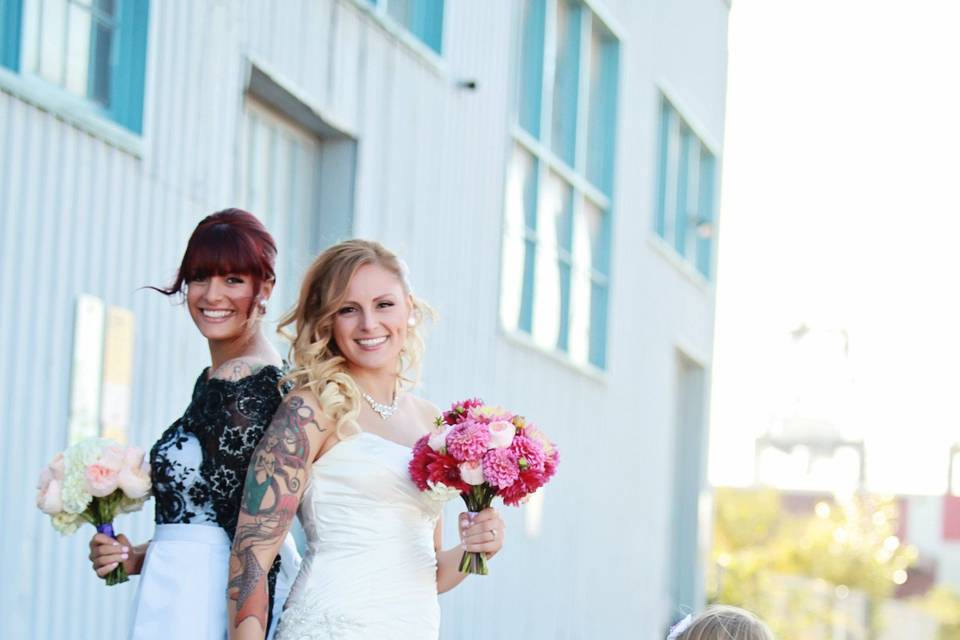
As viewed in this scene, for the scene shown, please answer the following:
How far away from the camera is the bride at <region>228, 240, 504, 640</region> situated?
16.0ft

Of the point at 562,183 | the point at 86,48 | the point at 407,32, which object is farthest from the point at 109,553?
the point at 562,183

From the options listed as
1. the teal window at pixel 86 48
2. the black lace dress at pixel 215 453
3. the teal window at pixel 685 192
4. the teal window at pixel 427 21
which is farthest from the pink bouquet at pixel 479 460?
the teal window at pixel 685 192

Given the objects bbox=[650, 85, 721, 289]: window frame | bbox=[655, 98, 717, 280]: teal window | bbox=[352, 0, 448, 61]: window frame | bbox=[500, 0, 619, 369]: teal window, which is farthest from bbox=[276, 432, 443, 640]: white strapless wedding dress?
bbox=[655, 98, 717, 280]: teal window

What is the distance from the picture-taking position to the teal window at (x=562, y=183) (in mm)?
13727

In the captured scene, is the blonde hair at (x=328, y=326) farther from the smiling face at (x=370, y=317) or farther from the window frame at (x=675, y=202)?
the window frame at (x=675, y=202)

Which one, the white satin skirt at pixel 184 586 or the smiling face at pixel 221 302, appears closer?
the white satin skirt at pixel 184 586

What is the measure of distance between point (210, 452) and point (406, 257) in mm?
6309

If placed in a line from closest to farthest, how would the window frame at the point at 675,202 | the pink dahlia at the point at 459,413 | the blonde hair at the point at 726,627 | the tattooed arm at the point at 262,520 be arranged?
the blonde hair at the point at 726,627 < the tattooed arm at the point at 262,520 < the pink dahlia at the point at 459,413 < the window frame at the point at 675,202

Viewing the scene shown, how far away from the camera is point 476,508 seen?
4.93 metres

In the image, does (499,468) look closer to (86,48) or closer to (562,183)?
(86,48)

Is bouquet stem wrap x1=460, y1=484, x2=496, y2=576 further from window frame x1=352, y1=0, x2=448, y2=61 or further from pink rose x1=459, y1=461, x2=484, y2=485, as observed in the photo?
window frame x1=352, y1=0, x2=448, y2=61

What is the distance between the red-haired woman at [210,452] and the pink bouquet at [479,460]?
0.49 metres

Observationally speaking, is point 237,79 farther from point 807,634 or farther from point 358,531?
point 807,634

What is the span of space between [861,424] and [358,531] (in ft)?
180
